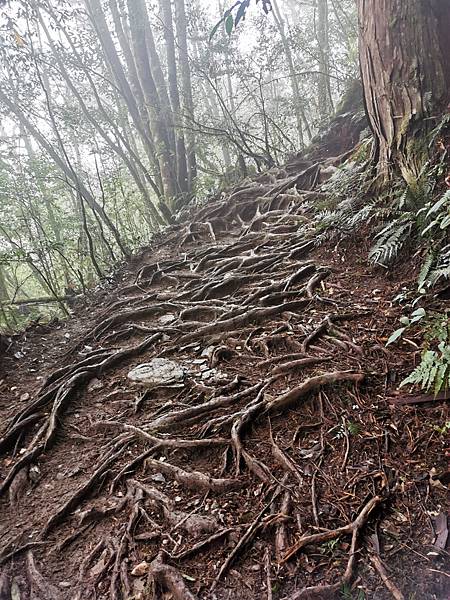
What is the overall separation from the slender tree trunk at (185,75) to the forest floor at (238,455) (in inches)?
312

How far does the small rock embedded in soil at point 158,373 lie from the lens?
168 inches

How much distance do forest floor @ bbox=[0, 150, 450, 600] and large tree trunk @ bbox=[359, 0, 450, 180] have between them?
1.40 meters

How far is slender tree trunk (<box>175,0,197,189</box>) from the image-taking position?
473 inches

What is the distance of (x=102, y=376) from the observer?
4734mm

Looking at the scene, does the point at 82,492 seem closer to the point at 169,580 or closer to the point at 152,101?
the point at 169,580

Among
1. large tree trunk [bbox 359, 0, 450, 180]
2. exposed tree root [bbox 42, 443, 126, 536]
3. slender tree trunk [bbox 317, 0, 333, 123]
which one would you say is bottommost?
exposed tree root [bbox 42, 443, 126, 536]

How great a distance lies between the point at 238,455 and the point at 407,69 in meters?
4.73

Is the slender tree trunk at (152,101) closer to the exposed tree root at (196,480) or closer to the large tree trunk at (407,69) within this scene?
the large tree trunk at (407,69)

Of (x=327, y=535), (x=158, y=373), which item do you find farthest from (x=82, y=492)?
(x=327, y=535)

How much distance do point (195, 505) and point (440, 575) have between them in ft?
4.85

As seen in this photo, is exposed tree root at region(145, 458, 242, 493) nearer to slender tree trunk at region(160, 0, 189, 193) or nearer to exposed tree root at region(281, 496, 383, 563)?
exposed tree root at region(281, 496, 383, 563)

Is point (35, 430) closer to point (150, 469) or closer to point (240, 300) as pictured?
point (150, 469)

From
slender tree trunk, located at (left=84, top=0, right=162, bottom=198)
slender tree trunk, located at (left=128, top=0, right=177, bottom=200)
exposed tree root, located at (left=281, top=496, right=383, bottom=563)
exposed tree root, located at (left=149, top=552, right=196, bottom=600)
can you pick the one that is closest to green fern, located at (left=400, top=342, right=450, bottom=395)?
exposed tree root, located at (left=281, top=496, right=383, bottom=563)

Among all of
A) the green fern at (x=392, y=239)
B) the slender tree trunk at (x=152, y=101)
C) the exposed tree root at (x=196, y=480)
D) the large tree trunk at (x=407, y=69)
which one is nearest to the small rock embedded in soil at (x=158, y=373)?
the exposed tree root at (x=196, y=480)
